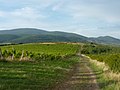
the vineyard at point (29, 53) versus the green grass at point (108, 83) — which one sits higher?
the green grass at point (108, 83)

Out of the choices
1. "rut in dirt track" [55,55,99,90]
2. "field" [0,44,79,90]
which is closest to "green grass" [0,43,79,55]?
"field" [0,44,79,90]

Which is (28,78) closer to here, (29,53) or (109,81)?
(109,81)

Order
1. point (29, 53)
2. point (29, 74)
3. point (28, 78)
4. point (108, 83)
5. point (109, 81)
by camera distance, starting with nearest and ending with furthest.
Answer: point (108, 83)
point (109, 81)
point (28, 78)
point (29, 74)
point (29, 53)

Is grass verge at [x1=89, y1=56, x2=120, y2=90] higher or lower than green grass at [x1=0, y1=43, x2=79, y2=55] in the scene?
higher

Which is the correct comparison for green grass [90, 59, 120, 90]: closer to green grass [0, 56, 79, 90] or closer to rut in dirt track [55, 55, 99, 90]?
rut in dirt track [55, 55, 99, 90]

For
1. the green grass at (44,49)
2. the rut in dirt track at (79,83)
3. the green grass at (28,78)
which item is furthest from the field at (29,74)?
the green grass at (44,49)

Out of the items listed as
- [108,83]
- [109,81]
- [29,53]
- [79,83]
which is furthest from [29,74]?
[29,53]

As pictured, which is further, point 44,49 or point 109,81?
point 44,49

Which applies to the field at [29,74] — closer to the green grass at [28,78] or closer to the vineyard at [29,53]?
the green grass at [28,78]

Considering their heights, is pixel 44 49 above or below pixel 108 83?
below

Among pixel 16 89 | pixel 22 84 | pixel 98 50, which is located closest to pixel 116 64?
pixel 22 84

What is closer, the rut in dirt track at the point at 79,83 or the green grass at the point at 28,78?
the green grass at the point at 28,78

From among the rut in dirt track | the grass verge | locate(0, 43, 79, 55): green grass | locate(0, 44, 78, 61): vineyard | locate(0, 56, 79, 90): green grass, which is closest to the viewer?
the grass verge

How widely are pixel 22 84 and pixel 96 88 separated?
13.5 ft
